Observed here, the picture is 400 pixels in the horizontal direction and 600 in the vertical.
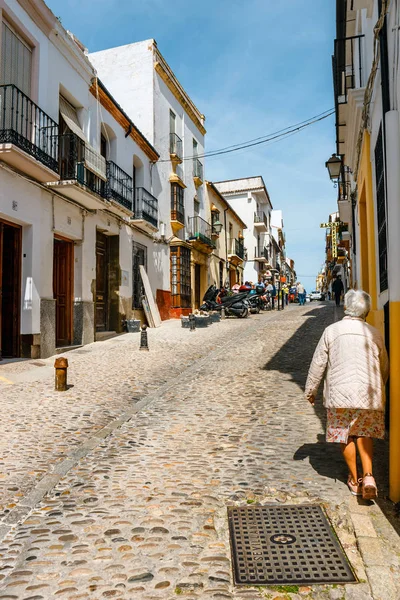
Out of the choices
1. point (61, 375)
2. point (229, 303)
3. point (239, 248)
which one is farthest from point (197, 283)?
point (61, 375)

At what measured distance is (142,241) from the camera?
16422 millimetres

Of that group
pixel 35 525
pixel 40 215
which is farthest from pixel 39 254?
pixel 35 525

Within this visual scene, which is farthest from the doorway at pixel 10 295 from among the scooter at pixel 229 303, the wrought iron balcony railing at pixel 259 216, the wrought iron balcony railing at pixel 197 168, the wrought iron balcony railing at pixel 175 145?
the wrought iron balcony railing at pixel 259 216

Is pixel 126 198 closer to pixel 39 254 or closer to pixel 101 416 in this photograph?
pixel 39 254

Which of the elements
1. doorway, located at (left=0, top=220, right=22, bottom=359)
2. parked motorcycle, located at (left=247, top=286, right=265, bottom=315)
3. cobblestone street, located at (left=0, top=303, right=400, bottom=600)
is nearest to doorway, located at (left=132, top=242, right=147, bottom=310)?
parked motorcycle, located at (left=247, top=286, right=265, bottom=315)

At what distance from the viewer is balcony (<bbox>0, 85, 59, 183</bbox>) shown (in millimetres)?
8453

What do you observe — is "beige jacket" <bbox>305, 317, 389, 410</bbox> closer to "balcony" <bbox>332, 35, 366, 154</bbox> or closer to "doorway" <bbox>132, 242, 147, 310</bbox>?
"balcony" <bbox>332, 35, 366, 154</bbox>

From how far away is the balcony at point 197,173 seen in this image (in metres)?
22.4

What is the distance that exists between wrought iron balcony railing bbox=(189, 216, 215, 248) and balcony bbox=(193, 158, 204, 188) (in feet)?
5.66

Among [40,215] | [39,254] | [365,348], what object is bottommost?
[365,348]

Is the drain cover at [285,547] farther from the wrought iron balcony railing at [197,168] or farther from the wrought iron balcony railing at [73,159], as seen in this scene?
the wrought iron balcony railing at [197,168]

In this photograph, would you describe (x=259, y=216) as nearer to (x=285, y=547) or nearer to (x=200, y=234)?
(x=200, y=234)

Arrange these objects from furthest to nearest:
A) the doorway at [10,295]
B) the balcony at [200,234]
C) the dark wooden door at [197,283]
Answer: the dark wooden door at [197,283]
the balcony at [200,234]
the doorway at [10,295]

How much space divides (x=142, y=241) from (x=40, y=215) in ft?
21.6
